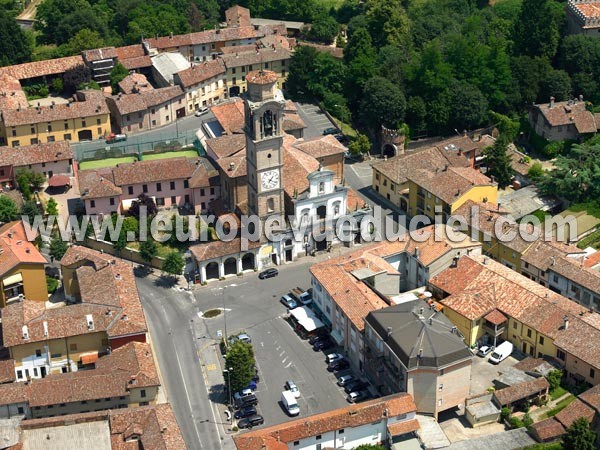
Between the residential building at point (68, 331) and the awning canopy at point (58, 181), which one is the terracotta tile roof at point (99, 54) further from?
the residential building at point (68, 331)

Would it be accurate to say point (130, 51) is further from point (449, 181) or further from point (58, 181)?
point (449, 181)

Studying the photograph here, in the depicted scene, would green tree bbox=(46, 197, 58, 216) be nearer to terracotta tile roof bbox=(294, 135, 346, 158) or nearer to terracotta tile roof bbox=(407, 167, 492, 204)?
terracotta tile roof bbox=(294, 135, 346, 158)

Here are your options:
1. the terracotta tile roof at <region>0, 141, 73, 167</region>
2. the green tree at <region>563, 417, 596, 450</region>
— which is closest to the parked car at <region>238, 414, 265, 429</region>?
the green tree at <region>563, 417, 596, 450</region>

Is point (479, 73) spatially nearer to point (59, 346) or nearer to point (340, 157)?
point (340, 157)

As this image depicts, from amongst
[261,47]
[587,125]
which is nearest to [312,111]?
[261,47]

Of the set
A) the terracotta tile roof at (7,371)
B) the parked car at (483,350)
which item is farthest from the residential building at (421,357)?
the terracotta tile roof at (7,371)

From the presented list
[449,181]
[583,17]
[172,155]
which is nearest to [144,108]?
[172,155]
